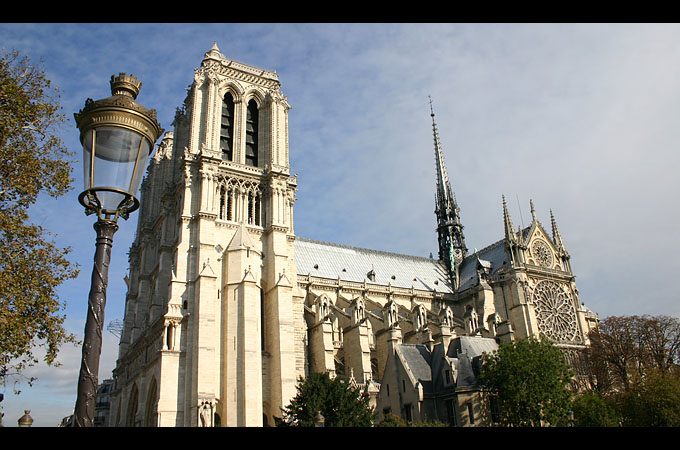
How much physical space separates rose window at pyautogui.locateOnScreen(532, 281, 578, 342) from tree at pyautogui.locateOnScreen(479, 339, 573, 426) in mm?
18490

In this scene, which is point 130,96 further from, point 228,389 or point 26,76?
point 228,389

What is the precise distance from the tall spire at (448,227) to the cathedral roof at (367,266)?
183 cm

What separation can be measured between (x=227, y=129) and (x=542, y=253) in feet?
109

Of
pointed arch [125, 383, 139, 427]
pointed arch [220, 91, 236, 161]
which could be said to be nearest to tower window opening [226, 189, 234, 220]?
pointed arch [220, 91, 236, 161]

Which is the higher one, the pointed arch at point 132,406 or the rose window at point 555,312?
the rose window at point 555,312

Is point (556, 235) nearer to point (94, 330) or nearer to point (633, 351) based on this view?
point (633, 351)

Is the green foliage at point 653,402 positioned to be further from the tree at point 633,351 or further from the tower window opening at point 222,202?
the tower window opening at point 222,202

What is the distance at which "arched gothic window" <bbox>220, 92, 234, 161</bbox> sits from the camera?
40344 millimetres

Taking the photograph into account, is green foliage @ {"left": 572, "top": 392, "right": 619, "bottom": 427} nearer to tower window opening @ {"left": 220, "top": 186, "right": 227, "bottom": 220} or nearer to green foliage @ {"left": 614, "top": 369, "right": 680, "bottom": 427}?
green foliage @ {"left": 614, "top": 369, "right": 680, "bottom": 427}

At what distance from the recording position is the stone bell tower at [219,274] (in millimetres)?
30703

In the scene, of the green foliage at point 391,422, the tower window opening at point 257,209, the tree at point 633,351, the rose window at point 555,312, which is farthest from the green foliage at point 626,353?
the tower window opening at point 257,209

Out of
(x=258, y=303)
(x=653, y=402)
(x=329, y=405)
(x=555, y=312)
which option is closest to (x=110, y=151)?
(x=329, y=405)

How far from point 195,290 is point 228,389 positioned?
6406mm
